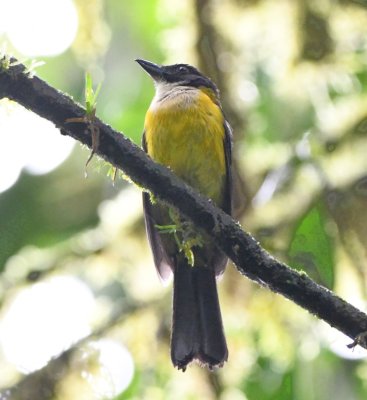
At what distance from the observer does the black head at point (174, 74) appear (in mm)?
5109

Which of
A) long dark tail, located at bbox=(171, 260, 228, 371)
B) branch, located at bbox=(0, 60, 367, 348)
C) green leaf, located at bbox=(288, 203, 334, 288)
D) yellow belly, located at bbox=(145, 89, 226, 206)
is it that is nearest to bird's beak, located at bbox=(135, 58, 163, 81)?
yellow belly, located at bbox=(145, 89, 226, 206)

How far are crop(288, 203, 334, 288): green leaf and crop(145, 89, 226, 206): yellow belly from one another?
66 centimetres

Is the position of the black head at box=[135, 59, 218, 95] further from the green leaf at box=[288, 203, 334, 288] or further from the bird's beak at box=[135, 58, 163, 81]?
the green leaf at box=[288, 203, 334, 288]

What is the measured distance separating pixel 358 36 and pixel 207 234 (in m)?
1.68

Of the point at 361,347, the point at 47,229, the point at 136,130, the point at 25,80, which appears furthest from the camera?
the point at 136,130

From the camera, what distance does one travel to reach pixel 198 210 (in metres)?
3.17

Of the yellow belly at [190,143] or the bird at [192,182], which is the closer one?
the bird at [192,182]

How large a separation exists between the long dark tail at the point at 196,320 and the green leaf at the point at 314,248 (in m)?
0.51

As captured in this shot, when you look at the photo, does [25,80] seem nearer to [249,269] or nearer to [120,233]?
[249,269]

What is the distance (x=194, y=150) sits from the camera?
14.8ft

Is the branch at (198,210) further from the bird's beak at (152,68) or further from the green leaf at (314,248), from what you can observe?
the bird's beak at (152,68)

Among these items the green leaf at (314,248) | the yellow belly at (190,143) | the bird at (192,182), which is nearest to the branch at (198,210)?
the green leaf at (314,248)

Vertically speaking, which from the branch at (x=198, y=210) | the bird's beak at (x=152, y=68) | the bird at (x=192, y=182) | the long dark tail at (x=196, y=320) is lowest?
the branch at (x=198, y=210)

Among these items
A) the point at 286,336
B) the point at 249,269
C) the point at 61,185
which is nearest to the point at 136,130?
the point at 61,185
